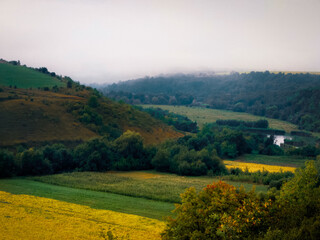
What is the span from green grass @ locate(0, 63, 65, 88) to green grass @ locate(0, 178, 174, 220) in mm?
79603

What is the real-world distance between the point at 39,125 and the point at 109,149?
26.5 m

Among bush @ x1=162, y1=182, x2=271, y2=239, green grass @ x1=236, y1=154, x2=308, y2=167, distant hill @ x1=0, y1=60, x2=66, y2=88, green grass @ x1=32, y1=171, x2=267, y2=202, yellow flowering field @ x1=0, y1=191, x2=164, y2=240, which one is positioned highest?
distant hill @ x1=0, y1=60, x2=66, y2=88

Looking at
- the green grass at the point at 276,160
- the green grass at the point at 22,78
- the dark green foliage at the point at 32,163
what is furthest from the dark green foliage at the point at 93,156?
the green grass at the point at 22,78

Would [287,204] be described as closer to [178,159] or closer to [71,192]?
[71,192]

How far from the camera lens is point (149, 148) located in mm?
68750

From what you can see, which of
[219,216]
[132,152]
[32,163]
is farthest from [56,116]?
[219,216]

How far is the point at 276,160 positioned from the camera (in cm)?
7975

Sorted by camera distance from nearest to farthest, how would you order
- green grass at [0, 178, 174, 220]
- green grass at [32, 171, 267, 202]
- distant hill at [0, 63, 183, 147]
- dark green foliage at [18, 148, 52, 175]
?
1. green grass at [0, 178, 174, 220]
2. green grass at [32, 171, 267, 202]
3. dark green foliage at [18, 148, 52, 175]
4. distant hill at [0, 63, 183, 147]

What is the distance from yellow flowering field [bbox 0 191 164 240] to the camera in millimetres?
20641

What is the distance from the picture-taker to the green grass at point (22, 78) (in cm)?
10669

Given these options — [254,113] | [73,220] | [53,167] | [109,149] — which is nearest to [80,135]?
[109,149]

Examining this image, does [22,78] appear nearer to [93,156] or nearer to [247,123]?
[93,156]

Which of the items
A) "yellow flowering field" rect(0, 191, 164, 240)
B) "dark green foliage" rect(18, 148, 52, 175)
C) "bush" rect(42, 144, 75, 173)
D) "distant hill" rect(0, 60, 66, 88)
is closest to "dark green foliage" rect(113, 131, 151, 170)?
"bush" rect(42, 144, 75, 173)

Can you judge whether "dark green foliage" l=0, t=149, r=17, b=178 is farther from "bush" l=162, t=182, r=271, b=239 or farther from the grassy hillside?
"bush" l=162, t=182, r=271, b=239
